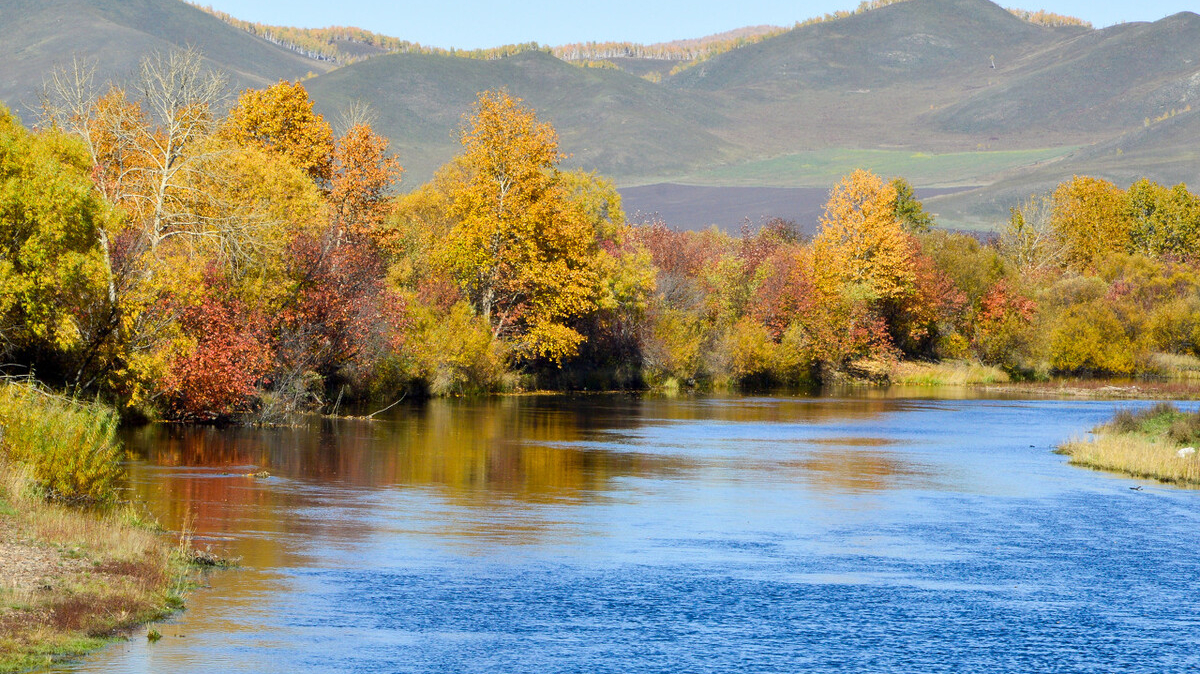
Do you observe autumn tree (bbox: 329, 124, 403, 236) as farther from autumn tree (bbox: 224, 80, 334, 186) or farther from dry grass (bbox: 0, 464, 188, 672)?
dry grass (bbox: 0, 464, 188, 672)

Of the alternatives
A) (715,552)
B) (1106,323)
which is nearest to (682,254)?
(1106,323)

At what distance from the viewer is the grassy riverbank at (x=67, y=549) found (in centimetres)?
1606

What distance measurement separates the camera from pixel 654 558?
939 inches

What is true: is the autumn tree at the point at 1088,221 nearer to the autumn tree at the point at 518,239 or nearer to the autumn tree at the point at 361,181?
the autumn tree at the point at 518,239

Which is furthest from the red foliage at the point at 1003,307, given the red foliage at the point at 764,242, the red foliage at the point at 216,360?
the red foliage at the point at 216,360

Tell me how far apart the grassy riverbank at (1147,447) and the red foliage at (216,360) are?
1038 inches

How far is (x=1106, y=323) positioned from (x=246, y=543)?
282 feet

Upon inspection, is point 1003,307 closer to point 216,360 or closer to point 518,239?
point 518,239

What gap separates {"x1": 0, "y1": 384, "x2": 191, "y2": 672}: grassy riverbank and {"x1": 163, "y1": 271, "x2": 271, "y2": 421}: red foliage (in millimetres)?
15333

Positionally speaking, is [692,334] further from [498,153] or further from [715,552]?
[715,552]

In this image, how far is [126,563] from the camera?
62.3 feet

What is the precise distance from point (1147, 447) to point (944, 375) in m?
57.5

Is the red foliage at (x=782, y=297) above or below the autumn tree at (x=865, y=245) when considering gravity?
below

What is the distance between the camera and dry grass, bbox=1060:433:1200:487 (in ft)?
125
